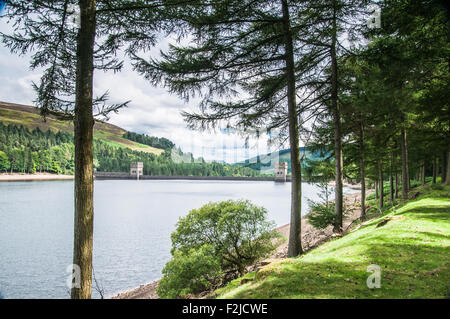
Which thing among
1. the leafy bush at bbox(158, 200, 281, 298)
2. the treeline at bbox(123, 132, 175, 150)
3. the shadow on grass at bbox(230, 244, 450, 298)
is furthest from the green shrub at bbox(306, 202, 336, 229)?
the treeline at bbox(123, 132, 175, 150)

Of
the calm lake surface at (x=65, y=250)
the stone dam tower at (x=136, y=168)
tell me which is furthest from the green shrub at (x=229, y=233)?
the stone dam tower at (x=136, y=168)

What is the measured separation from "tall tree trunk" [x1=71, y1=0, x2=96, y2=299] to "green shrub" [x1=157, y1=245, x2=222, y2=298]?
6.82m

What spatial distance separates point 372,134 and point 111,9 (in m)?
15.0

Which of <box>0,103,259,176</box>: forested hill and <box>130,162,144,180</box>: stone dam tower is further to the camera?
<box>130,162,144,180</box>: stone dam tower

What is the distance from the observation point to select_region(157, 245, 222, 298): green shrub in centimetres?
1185

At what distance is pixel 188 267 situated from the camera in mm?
12219

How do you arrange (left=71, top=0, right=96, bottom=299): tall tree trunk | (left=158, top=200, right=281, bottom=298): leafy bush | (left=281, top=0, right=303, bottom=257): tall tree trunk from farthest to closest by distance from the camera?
(left=158, top=200, right=281, bottom=298): leafy bush < (left=281, top=0, right=303, bottom=257): tall tree trunk < (left=71, top=0, right=96, bottom=299): tall tree trunk

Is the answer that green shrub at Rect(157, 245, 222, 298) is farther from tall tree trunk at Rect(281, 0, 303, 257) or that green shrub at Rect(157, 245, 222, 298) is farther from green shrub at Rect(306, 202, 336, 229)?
green shrub at Rect(306, 202, 336, 229)

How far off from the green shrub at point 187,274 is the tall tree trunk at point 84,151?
→ 22.4 ft

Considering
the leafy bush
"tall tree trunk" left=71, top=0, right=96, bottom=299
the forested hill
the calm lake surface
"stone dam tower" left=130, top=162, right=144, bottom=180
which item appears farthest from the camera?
"stone dam tower" left=130, top=162, right=144, bottom=180

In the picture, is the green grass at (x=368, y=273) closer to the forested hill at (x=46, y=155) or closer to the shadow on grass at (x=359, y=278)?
the shadow on grass at (x=359, y=278)

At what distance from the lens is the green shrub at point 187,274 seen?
1185cm

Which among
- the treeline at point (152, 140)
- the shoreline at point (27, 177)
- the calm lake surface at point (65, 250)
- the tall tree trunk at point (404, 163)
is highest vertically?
the treeline at point (152, 140)

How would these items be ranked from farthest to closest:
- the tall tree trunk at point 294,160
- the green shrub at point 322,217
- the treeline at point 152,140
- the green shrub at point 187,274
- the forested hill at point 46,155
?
the treeline at point 152,140, the forested hill at point 46,155, the green shrub at point 322,217, the green shrub at point 187,274, the tall tree trunk at point 294,160
